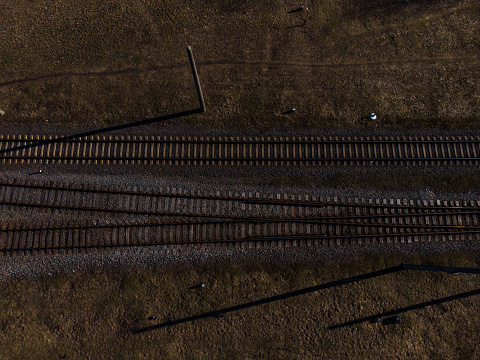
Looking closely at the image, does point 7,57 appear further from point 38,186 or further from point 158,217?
point 158,217

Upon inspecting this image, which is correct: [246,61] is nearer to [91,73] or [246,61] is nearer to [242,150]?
[242,150]

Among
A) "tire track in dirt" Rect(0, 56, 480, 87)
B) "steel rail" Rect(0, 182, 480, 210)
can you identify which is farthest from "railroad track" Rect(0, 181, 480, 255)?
"tire track in dirt" Rect(0, 56, 480, 87)

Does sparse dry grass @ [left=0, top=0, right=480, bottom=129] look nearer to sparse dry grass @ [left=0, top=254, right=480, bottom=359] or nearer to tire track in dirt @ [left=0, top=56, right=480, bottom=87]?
tire track in dirt @ [left=0, top=56, right=480, bottom=87]

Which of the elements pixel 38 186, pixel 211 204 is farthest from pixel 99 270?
pixel 211 204

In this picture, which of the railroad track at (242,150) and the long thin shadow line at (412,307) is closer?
the long thin shadow line at (412,307)

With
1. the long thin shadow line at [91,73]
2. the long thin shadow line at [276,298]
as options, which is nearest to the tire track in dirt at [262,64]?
the long thin shadow line at [91,73]

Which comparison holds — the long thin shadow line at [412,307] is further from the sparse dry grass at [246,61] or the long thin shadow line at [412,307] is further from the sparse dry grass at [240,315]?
the sparse dry grass at [246,61]
